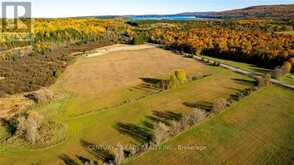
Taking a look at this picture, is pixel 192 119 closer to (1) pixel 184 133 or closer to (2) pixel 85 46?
(1) pixel 184 133

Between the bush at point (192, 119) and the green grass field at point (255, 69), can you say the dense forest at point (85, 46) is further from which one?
the bush at point (192, 119)

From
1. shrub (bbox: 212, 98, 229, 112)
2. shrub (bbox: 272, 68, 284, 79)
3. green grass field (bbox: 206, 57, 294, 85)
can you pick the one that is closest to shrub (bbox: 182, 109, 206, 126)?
shrub (bbox: 212, 98, 229, 112)

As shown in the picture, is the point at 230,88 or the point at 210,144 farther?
the point at 230,88

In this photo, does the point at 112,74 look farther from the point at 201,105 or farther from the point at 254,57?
the point at 254,57

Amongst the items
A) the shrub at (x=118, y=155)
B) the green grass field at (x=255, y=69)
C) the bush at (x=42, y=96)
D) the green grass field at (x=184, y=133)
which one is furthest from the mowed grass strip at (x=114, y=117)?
the green grass field at (x=255, y=69)

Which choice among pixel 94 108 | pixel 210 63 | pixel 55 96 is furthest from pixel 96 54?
pixel 94 108

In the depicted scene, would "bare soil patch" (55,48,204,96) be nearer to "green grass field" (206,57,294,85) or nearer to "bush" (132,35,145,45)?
"green grass field" (206,57,294,85)

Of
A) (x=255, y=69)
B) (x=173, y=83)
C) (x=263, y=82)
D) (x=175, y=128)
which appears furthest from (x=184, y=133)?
(x=255, y=69)
